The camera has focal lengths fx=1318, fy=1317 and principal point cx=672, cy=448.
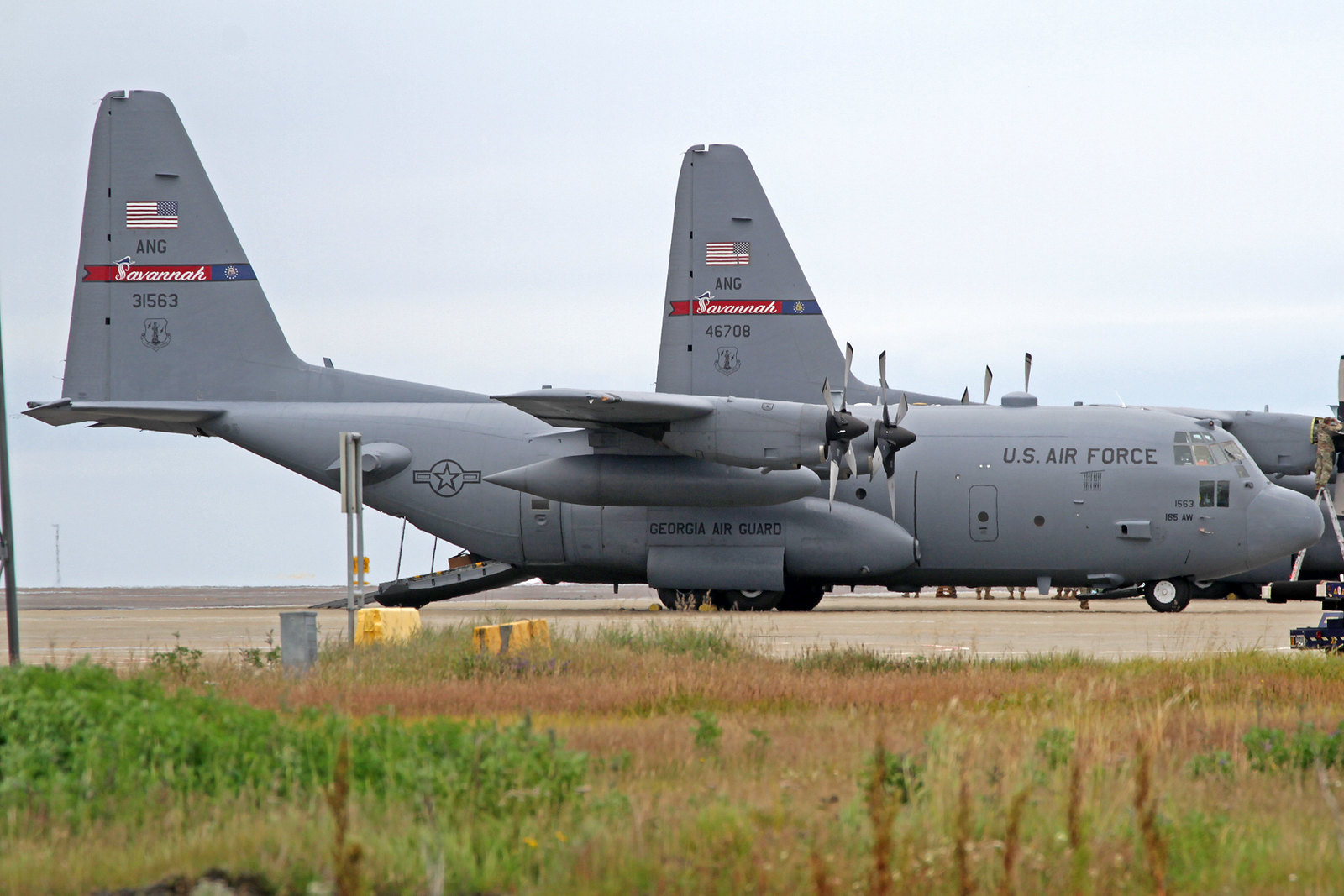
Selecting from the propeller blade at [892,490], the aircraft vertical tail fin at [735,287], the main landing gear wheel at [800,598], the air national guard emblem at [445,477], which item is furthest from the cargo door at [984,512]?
the air national guard emblem at [445,477]

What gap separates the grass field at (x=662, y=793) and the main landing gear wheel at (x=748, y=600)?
16953 mm

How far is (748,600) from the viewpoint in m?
29.0

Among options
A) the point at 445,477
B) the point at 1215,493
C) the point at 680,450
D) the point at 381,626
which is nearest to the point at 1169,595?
the point at 1215,493

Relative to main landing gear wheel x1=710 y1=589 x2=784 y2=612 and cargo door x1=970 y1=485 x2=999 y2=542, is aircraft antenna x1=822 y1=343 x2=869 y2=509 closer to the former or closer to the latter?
cargo door x1=970 y1=485 x2=999 y2=542

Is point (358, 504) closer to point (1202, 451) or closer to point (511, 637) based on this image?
point (511, 637)

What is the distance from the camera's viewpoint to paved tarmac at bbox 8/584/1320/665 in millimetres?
18125

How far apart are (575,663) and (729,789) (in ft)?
23.9

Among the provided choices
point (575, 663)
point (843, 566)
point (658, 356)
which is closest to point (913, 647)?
point (575, 663)

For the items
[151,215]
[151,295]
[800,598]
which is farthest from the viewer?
[151,295]

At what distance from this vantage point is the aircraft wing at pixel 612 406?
24703 mm

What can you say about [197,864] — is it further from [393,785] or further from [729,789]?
[729,789]

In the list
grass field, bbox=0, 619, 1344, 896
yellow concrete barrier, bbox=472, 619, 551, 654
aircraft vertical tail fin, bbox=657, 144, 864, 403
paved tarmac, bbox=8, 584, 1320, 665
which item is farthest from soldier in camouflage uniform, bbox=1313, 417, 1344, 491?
aircraft vertical tail fin, bbox=657, 144, 864, 403

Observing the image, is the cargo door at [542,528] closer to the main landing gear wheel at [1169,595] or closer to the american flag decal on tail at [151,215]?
the american flag decal on tail at [151,215]

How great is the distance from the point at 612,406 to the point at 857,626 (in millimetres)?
6199
